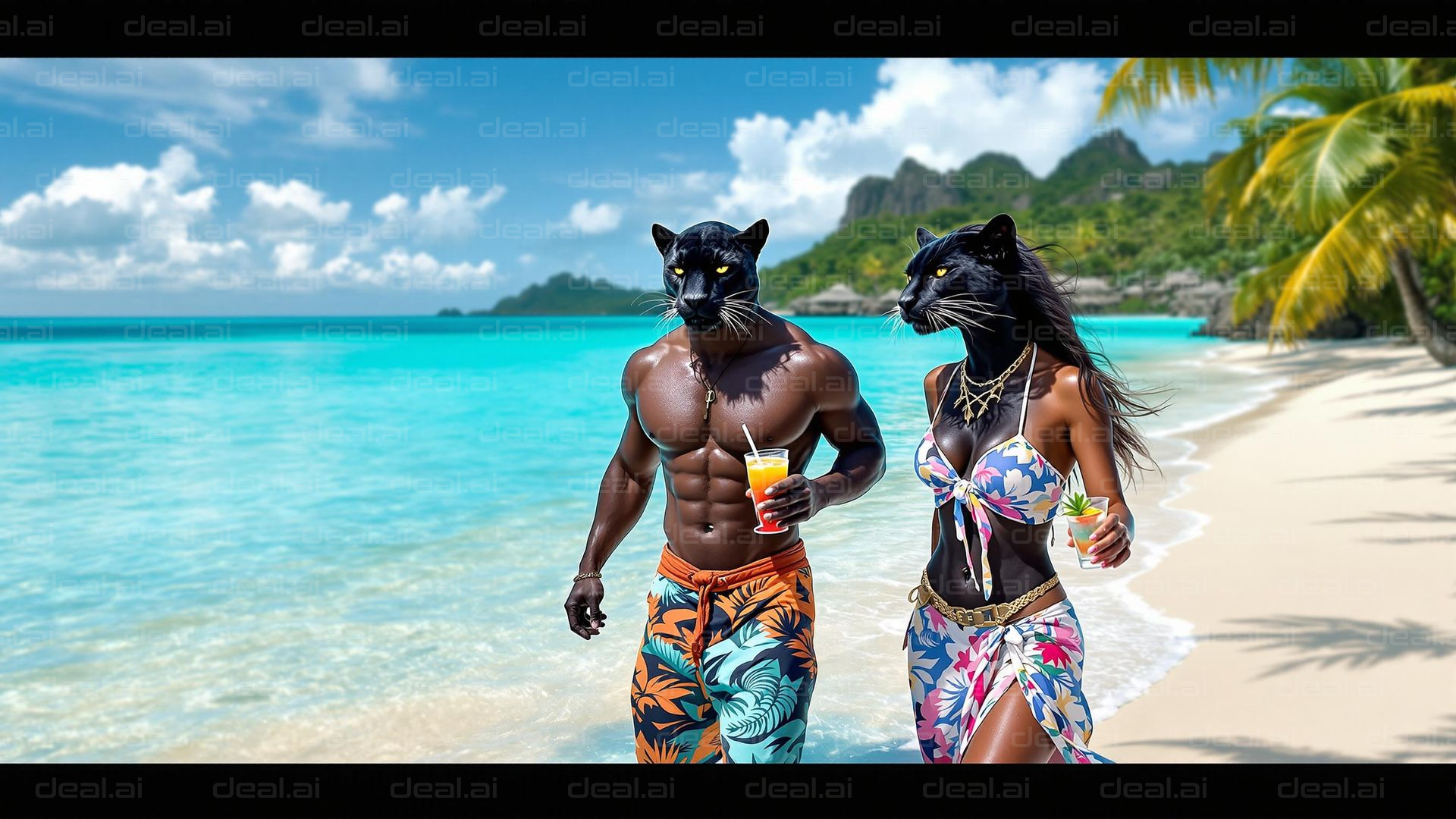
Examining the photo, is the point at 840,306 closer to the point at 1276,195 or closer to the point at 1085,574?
the point at 1276,195

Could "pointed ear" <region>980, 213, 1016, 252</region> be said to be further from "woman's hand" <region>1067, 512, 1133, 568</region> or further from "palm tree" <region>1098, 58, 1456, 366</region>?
"palm tree" <region>1098, 58, 1456, 366</region>

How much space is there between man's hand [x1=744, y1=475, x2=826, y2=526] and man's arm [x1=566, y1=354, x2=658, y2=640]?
29.0 inches

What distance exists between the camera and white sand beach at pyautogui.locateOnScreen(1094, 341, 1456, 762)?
16.9 ft

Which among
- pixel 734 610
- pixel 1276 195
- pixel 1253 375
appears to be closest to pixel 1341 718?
pixel 734 610

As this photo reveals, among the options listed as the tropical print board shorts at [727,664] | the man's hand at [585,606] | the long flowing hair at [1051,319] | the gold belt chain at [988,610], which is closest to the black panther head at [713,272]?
the long flowing hair at [1051,319]

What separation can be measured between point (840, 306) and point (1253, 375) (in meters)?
63.7

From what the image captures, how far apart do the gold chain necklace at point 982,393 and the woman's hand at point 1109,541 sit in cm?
45

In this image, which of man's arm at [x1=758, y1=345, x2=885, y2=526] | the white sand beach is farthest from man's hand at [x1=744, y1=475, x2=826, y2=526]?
the white sand beach

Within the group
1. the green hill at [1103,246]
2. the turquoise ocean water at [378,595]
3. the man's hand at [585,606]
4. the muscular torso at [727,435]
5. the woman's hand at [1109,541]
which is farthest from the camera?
the green hill at [1103,246]

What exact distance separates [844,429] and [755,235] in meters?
0.65

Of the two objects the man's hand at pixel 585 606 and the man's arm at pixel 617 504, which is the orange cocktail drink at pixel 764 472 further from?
the man's hand at pixel 585 606

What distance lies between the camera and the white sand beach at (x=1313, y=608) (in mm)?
5137

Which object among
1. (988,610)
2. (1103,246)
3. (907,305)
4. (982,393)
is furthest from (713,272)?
(1103,246)
